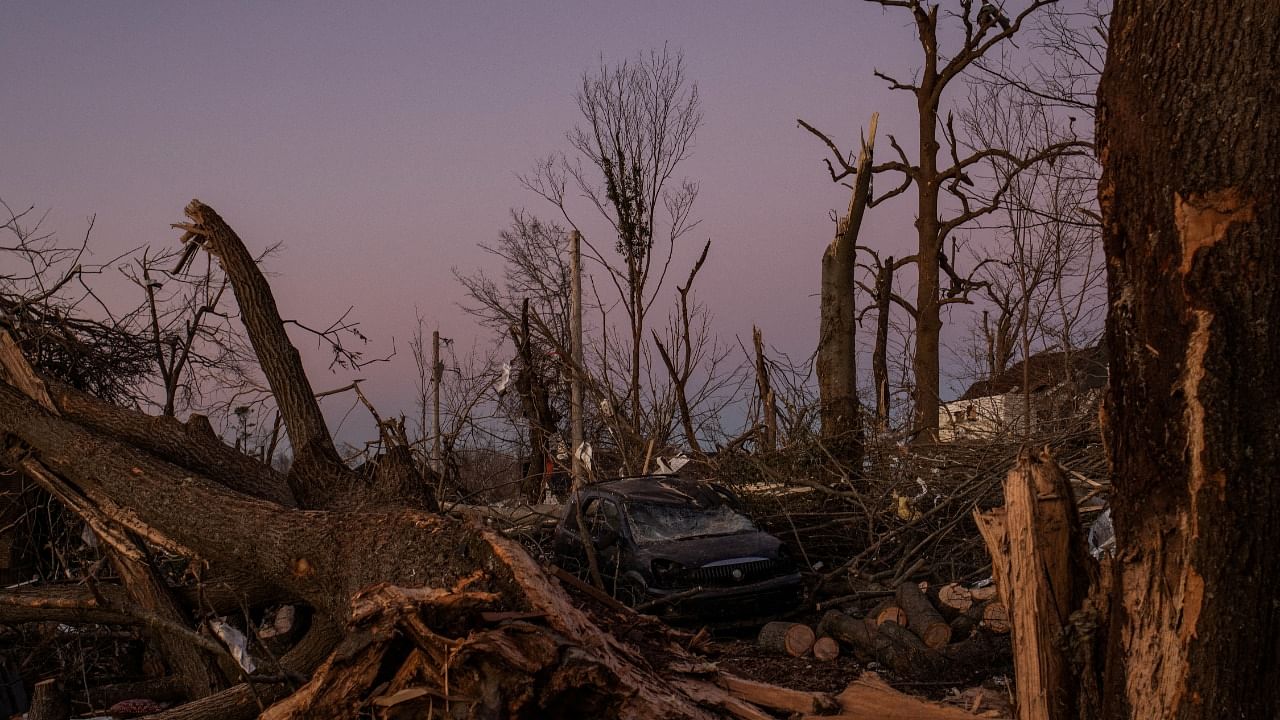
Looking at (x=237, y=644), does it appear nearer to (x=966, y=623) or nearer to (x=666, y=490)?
(x=966, y=623)

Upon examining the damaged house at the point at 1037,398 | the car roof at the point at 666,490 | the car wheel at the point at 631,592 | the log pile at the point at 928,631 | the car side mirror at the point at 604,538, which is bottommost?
the log pile at the point at 928,631

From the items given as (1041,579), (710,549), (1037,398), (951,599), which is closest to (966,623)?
(951,599)

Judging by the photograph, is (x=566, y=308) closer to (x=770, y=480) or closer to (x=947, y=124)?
(x=947, y=124)

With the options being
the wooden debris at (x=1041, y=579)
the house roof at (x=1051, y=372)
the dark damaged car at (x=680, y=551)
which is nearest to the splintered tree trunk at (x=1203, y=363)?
the wooden debris at (x=1041, y=579)

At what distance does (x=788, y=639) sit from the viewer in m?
8.00

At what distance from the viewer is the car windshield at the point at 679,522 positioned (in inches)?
363

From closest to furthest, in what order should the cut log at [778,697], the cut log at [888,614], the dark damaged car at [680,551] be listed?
the cut log at [778,697], the cut log at [888,614], the dark damaged car at [680,551]

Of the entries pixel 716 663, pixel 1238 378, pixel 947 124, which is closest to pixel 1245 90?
pixel 1238 378

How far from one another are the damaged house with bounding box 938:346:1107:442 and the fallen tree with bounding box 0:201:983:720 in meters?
3.64

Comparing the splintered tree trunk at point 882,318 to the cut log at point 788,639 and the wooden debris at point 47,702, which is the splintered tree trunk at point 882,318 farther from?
the wooden debris at point 47,702

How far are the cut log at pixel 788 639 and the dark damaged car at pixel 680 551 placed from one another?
57 centimetres

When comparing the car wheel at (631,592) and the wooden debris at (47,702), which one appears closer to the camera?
the wooden debris at (47,702)

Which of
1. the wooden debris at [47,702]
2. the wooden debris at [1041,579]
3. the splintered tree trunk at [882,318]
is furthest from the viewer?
the splintered tree trunk at [882,318]

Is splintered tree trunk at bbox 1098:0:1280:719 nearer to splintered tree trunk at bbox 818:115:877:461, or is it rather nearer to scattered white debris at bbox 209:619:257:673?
scattered white debris at bbox 209:619:257:673
